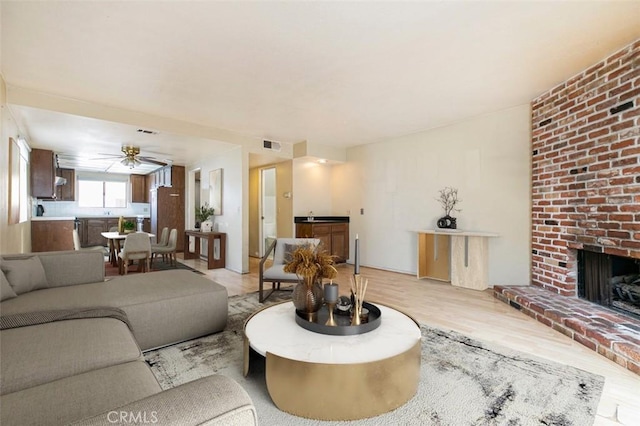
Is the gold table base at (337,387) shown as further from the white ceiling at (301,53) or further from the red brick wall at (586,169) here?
the red brick wall at (586,169)

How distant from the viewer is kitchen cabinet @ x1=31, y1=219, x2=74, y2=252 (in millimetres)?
5762

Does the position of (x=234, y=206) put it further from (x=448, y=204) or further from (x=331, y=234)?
(x=448, y=204)

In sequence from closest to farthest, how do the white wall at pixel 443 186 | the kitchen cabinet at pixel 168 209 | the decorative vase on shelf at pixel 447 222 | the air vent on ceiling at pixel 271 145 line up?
1. the white wall at pixel 443 186
2. the decorative vase on shelf at pixel 447 222
3. the air vent on ceiling at pixel 271 145
4. the kitchen cabinet at pixel 168 209

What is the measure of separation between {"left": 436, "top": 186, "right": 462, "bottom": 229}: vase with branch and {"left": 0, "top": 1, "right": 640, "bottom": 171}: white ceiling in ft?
4.19

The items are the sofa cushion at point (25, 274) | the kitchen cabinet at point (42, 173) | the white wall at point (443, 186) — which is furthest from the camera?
the kitchen cabinet at point (42, 173)

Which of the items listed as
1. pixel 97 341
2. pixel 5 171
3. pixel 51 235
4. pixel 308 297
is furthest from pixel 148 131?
pixel 308 297

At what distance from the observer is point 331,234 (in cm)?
610

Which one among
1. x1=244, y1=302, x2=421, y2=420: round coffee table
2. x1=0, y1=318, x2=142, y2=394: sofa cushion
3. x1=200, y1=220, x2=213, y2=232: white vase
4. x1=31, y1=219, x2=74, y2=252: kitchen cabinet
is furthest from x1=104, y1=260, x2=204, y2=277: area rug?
x1=244, y1=302, x2=421, y2=420: round coffee table

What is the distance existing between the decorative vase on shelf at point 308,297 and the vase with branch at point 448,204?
3279 mm

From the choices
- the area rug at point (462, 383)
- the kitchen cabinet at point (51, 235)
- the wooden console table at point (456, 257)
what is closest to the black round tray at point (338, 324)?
the area rug at point (462, 383)

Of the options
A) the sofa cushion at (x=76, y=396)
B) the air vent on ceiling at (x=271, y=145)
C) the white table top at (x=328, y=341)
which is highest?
the air vent on ceiling at (x=271, y=145)

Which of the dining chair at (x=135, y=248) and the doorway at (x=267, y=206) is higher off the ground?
the doorway at (x=267, y=206)

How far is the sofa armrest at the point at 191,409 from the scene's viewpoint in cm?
62

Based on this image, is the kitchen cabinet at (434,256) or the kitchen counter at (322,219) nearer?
the kitchen cabinet at (434,256)
